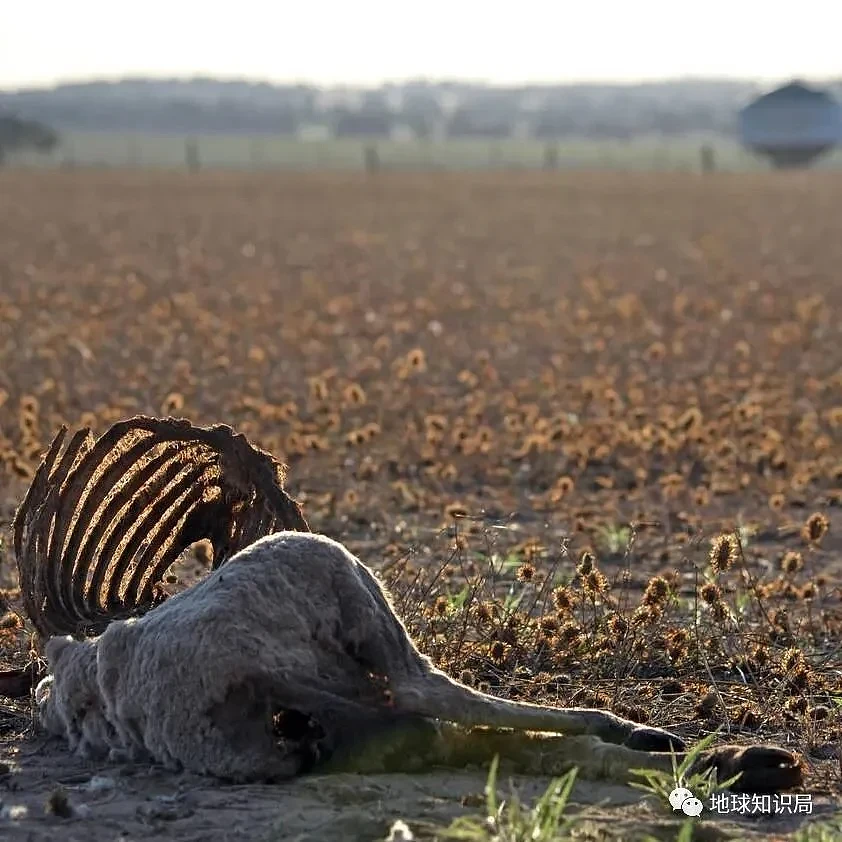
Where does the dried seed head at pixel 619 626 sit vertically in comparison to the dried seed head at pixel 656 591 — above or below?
below

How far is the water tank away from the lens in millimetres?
94812

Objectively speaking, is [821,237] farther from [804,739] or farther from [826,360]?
[804,739]

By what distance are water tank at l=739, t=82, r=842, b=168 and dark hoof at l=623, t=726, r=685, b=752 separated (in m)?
93.2

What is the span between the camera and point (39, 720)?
194 inches

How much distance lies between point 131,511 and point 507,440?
5.26m

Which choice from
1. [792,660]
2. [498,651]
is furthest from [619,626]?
[792,660]

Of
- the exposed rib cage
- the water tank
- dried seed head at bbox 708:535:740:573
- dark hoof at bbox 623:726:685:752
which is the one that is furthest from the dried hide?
the water tank

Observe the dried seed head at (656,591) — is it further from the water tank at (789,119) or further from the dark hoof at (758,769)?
the water tank at (789,119)

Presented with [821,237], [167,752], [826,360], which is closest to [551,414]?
[826,360]

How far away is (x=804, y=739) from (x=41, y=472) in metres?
2.43

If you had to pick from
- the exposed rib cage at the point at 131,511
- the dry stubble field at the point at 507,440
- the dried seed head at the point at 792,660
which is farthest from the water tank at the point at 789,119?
the exposed rib cage at the point at 131,511

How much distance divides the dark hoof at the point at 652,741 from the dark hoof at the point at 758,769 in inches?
5.1

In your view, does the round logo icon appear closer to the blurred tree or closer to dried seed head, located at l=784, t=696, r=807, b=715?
dried seed head, located at l=784, t=696, r=807, b=715

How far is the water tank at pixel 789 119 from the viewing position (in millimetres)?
94812
